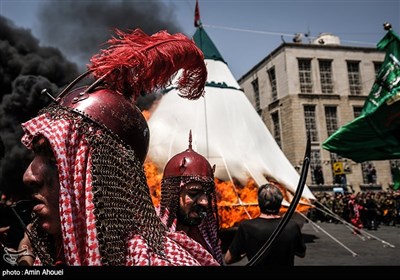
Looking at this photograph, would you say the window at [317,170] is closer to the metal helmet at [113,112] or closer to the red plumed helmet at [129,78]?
the red plumed helmet at [129,78]

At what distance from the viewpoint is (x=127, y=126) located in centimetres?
113

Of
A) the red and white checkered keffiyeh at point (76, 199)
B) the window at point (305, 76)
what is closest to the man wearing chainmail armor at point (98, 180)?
the red and white checkered keffiyeh at point (76, 199)

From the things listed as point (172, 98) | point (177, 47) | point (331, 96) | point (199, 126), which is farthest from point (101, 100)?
point (331, 96)

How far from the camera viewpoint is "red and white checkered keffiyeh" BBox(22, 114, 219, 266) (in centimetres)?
96

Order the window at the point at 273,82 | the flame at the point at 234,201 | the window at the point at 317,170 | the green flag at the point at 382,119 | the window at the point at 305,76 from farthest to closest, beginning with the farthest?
the window at the point at 273,82 < the window at the point at 305,76 < the window at the point at 317,170 < the flame at the point at 234,201 < the green flag at the point at 382,119

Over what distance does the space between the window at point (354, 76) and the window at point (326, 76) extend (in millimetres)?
1541

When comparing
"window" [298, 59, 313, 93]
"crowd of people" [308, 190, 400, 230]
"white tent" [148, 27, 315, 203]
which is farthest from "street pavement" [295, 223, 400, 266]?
"window" [298, 59, 313, 93]

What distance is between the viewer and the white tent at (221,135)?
794cm

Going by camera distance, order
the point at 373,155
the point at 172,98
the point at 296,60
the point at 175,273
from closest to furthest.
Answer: the point at 175,273, the point at 373,155, the point at 172,98, the point at 296,60

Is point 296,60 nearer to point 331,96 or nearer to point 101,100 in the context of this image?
point 331,96

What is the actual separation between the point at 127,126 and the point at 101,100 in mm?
118

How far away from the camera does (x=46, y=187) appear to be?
102cm

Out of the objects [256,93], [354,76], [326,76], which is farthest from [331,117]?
[256,93]

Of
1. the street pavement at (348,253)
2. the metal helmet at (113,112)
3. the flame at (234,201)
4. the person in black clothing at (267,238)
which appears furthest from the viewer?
the flame at (234,201)
